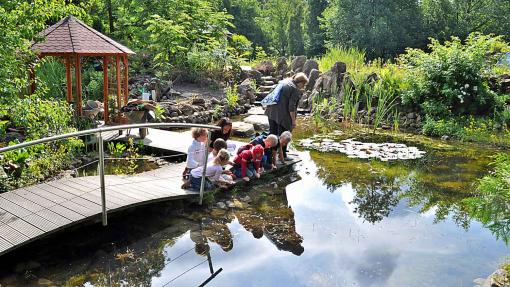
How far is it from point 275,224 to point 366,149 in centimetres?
506

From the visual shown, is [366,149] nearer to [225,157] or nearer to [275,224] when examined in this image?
[225,157]

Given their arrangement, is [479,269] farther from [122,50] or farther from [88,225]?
[122,50]

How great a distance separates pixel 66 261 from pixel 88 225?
81 cm

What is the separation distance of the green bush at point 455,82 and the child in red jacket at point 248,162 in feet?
24.7

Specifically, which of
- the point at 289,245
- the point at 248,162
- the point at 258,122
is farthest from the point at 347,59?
the point at 289,245

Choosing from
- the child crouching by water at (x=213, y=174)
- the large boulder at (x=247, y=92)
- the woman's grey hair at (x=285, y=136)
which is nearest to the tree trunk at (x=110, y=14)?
the large boulder at (x=247, y=92)

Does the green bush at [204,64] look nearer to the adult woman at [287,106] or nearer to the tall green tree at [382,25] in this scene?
the adult woman at [287,106]

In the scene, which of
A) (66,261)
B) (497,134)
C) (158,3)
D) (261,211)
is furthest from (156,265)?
(158,3)

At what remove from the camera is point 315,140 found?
1172 centimetres

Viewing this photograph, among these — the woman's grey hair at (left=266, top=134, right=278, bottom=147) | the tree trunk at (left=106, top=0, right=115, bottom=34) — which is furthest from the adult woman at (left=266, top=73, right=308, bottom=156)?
the tree trunk at (left=106, top=0, right=115, bottom=34)

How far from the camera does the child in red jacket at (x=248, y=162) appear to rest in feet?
25.0

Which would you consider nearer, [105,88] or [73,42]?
[73,42]

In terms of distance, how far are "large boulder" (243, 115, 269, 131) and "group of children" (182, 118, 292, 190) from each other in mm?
4124

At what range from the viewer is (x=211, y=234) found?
5980 millimetres
